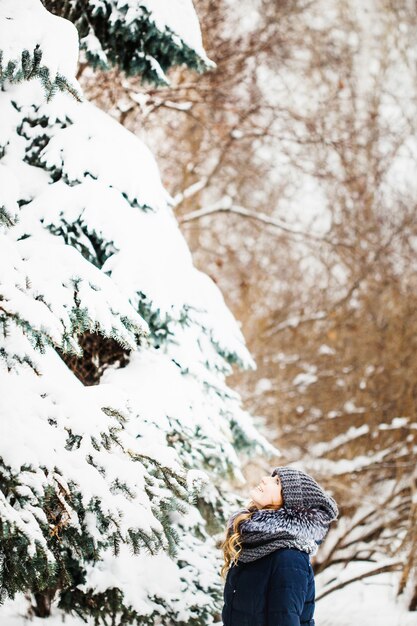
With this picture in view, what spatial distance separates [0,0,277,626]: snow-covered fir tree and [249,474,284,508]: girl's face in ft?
1.29

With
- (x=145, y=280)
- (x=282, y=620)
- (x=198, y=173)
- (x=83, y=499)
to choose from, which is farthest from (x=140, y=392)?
(x=198, y=173)

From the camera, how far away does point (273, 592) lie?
2494 millimetres

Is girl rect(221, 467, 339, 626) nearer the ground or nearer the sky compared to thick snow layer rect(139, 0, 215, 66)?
nearer the ground

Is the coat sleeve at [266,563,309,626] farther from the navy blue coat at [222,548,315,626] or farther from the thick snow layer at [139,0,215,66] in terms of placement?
the thick snow layer at [139,0,215,66]

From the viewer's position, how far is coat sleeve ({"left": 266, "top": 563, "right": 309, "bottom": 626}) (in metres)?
2.43

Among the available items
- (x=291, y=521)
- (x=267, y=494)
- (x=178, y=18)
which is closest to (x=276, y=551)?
(x=291, y=521)

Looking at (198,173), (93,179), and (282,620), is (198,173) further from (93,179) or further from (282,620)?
(282,620)

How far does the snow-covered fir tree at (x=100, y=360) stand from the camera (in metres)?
2.79

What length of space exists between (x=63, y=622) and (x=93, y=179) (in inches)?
121

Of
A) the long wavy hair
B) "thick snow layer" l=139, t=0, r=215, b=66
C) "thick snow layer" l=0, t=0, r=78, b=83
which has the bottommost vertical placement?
the long wavy hair

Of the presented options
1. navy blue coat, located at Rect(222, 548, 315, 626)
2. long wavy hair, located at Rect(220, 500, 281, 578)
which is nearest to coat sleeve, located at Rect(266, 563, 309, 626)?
navy blue coat, located at Rect(222, 548, 315, 626)

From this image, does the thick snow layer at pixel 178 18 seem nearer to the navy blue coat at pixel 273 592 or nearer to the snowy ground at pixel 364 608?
the navy blue coat at pixel 273 592

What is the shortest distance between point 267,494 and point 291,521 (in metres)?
0.16

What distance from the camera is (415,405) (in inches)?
327
